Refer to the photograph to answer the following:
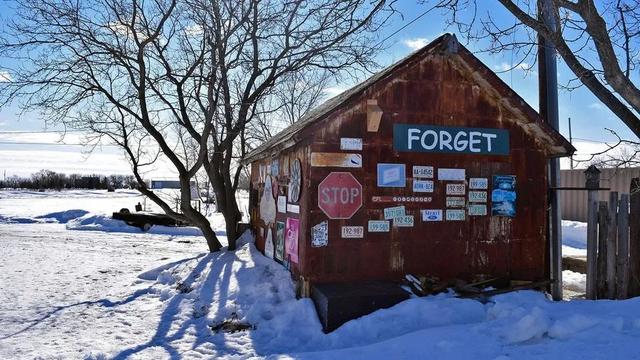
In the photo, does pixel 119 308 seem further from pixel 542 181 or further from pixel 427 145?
pixel 542 181

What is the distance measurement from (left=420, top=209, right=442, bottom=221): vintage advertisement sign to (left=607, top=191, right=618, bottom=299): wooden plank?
8.09 feet

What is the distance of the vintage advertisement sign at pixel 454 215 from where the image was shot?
8516 mm

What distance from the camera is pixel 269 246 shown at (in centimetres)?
1082

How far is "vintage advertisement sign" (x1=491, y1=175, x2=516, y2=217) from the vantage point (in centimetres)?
875

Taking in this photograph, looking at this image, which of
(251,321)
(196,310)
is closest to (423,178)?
(251,321)

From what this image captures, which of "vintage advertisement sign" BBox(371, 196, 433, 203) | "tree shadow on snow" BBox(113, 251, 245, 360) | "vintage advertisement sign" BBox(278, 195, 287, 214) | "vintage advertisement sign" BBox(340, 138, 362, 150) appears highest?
"vintage advertisement sign" BBox(340, 138, 362, 150)

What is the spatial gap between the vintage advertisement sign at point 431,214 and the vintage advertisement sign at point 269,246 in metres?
3.37

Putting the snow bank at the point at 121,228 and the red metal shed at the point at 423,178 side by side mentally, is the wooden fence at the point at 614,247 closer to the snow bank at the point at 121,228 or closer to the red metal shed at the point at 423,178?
the red metal shed at the point at 423,178

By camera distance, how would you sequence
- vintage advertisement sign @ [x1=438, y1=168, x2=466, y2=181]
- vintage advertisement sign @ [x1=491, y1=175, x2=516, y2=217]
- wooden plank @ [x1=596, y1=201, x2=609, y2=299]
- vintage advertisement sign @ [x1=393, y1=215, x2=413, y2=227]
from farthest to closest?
vintage advertisement sign @ [x1=491, y1=175, x2=516, y2=217] < vintage advertisement sign @ [x1=438, y1=168, x2=466, y2=181] < vintage advertisement sign @ [x1=393, y1=215, x2=413, y2=227] < wooden plank @ [x1=596, y1=201, x2=609, y2=299]

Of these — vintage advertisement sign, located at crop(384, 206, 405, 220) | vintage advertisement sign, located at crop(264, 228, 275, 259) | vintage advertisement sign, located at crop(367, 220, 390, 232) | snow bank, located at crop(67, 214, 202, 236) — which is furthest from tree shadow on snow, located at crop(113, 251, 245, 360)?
snow bank, located at crop(67, 214, 202, 236)

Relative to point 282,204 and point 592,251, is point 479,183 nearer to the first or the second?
point 592,251

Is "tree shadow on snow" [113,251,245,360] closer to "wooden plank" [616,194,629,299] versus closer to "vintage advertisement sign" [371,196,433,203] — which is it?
"vintage advertisement sign" [371,196,433,203]

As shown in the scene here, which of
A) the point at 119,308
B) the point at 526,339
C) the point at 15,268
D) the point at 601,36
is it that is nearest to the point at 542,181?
the point at 601,36

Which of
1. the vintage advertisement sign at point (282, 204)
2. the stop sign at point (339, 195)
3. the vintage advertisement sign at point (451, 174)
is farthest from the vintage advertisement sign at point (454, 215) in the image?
the vintage advertisement sign at point (282, 204)
